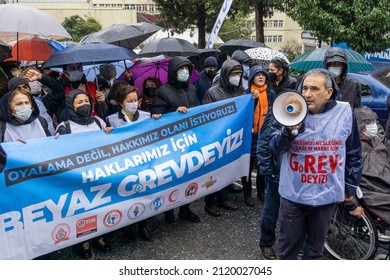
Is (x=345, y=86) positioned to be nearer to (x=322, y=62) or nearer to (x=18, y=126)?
(x=322, y=62)

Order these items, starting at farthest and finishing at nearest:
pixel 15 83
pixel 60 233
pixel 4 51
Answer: pixel 4 51, pixel 15 83, pixel 60 233

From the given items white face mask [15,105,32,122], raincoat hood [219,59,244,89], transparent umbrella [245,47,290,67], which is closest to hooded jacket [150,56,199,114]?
raincoat hood [219,59,244,89]

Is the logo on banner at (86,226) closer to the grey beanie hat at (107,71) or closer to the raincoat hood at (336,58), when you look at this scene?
the grey beanie hat at (107,71)

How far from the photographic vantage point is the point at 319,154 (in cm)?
283

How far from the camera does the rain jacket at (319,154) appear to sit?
2809mm

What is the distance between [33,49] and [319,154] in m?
4.93

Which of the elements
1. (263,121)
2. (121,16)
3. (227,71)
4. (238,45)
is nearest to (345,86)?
(263,121)

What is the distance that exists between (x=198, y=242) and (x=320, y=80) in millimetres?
2214

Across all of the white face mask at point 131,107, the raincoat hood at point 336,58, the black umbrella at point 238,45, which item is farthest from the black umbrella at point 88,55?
the black umbrella at point 238,45

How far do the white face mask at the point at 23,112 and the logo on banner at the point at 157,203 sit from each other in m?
1.39

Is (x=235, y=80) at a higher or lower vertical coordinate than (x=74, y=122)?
higher

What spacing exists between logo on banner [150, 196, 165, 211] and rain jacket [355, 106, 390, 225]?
72.9 inches

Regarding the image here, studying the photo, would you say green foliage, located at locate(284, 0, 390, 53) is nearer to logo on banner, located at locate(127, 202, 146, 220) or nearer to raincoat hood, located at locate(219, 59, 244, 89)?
raincoat hood, located at locate(219, 59, 244, 89)
